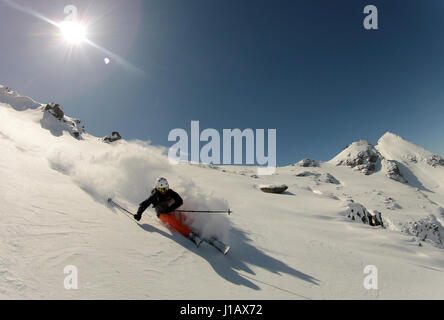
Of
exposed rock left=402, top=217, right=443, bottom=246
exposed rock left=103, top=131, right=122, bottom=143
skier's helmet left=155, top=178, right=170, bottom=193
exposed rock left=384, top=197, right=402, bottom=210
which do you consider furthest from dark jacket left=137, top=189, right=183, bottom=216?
exposed rock left=103, top=131, right=122, bottom=143

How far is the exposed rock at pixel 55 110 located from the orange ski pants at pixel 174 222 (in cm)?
5985

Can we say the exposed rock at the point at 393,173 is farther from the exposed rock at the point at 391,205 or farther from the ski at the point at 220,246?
the ski at the point at 220,246

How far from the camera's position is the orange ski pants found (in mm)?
6441

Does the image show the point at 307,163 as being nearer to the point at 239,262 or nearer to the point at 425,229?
the point at 425,229

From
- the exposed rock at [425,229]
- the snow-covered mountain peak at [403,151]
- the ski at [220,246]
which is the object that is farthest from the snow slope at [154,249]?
the snow-covered mountain peak at [403,151]

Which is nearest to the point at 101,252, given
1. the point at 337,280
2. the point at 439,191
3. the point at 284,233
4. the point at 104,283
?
the point at 104,283

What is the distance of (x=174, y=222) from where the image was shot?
675 cm

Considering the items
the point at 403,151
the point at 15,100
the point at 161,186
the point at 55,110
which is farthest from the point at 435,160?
the point at 15,100

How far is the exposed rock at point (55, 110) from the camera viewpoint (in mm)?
50078

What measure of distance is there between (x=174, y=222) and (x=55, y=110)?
2471 inches

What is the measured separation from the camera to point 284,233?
32.2 feet
